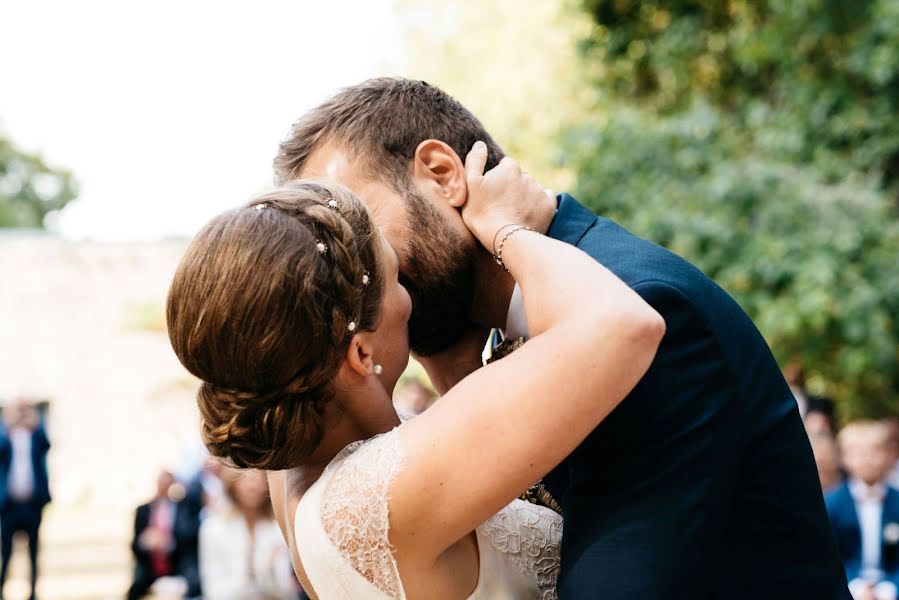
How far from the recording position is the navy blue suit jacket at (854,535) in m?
7.26

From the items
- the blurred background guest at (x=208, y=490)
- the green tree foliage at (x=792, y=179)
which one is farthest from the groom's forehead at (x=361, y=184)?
the green tree foliage at (x=792, y=179)

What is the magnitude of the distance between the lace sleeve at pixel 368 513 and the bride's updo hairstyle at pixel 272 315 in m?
0.16

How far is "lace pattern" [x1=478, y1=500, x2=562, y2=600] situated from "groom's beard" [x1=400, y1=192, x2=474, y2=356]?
65cm

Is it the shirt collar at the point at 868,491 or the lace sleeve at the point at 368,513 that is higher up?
the lace sleeve at the point at 368,513

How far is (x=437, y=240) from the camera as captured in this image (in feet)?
8.83

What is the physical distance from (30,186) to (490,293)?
234 ft

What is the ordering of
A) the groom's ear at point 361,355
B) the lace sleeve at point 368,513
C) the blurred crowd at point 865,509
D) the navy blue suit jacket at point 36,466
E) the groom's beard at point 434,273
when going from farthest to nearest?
the navy blue suit jacket at point 36,466 < the blurred crowd at point 865,509 < the groom's beard at point 434,273 < the groom's ear at point 361,355 < the lace sleeve at point 368,513

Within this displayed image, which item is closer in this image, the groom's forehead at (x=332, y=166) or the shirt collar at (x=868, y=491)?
the groom's forehead at (x=332, y=166)

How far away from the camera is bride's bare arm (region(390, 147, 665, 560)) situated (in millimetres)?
1893

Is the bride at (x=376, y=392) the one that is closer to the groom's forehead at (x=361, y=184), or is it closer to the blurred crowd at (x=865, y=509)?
the groom's forehead at (x=361, y=184)

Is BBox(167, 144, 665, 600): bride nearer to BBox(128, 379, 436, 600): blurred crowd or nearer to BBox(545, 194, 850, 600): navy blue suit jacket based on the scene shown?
BBox(545, 194, 850, 600): navy blue suit jacket

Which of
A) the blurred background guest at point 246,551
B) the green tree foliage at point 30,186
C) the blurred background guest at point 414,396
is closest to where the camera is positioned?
the blurred background guest at point 246,551

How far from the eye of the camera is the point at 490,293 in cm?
287

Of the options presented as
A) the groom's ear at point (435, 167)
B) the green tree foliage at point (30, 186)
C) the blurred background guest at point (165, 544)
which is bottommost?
the green tree foliage at point (30, 186)
